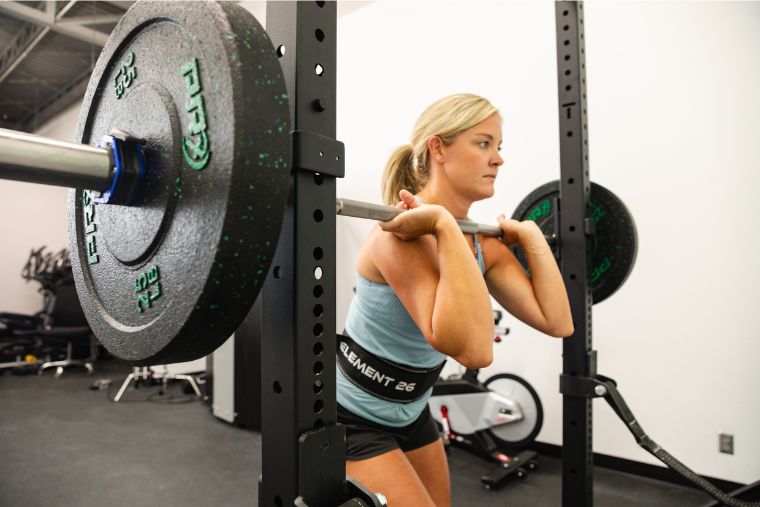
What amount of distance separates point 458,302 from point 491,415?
2256 mm

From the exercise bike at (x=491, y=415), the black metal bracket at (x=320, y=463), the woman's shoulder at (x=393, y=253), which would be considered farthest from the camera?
the exercise bike at (x=491, y=415)

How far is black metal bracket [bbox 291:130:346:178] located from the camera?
1.92ft

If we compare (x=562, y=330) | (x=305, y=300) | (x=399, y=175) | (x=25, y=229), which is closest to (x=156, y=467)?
(x=399, y=175)

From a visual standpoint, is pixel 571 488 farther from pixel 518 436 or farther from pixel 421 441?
pixel 518 436

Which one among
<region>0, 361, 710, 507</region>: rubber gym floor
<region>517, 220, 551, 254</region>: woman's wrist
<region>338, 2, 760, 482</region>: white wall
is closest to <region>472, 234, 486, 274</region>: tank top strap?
<region>517, 220, 551, 254</region>: woman's wrist

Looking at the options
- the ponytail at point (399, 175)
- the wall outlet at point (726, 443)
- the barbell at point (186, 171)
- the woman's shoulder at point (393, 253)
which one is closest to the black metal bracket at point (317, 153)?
the barbell at point (186, 171)

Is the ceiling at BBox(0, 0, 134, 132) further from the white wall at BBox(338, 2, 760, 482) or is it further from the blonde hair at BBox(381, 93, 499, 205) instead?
the blonde hair at BBox(381, 93, 499, 205)

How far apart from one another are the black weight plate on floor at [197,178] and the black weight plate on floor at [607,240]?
1.26 metres

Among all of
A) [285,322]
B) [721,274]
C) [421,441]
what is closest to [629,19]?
[721,274]

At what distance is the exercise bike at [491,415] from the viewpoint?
114 inches

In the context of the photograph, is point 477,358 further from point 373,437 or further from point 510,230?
point 510,230

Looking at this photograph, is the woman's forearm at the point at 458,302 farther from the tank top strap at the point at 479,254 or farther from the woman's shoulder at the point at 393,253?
the tank top strap at the point at 479,254

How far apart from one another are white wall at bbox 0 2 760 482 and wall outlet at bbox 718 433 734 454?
3cm

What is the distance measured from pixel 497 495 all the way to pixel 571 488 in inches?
46.5
